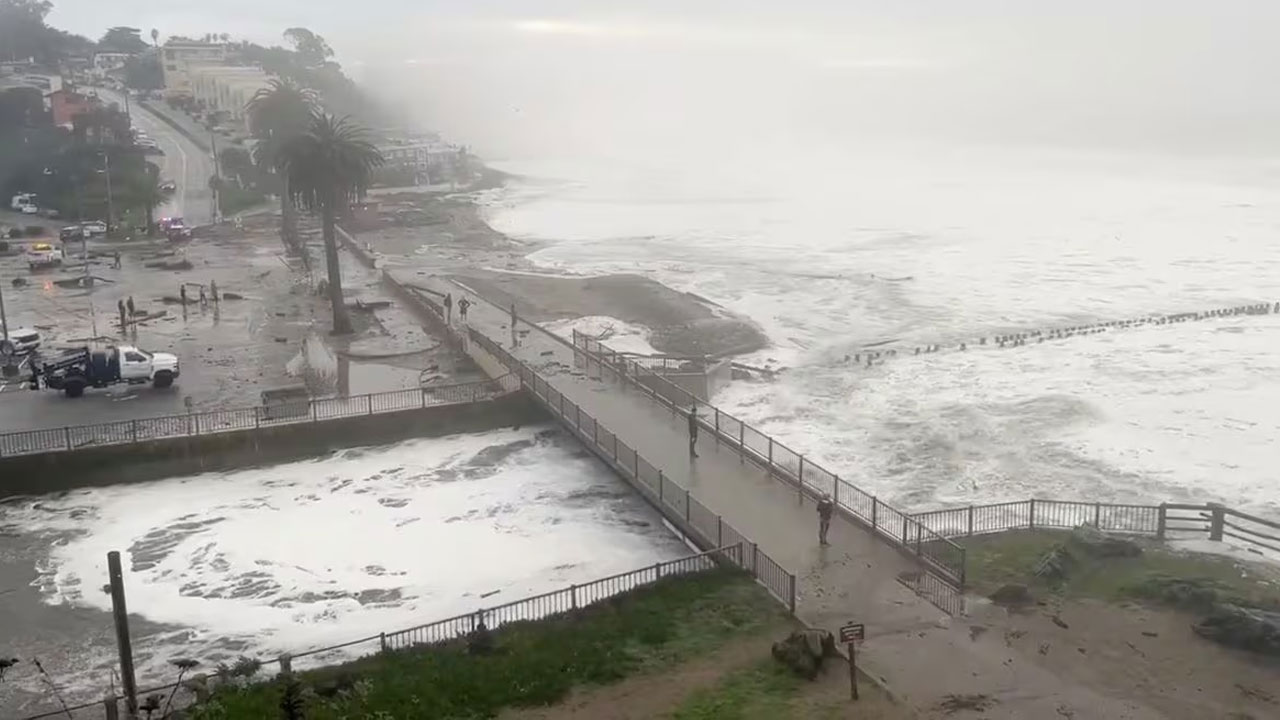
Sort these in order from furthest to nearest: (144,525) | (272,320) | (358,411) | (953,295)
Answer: (953,295), (272,320), (358,411), (144,525)

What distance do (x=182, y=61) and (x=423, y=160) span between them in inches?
2431

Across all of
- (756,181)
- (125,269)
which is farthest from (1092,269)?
(756,181)

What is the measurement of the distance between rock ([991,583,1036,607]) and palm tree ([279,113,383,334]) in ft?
117

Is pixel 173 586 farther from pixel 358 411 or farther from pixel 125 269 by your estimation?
pixel 125 269

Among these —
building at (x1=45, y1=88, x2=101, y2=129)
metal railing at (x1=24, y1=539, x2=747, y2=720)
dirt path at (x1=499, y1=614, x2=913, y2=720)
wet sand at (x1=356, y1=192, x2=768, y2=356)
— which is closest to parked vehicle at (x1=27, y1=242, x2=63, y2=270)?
wet sand at (x1=356, y1=192, x2=768, y2=356)

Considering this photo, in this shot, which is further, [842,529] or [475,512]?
[475,512]

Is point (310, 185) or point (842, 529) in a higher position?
point (310, 185)

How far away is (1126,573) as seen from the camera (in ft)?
73.9

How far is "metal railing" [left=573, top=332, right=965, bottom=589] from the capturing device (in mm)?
22578

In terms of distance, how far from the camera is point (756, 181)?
15162 centimetres

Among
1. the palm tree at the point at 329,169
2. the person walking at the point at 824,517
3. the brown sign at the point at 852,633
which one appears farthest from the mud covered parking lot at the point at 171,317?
the brown sign at the point at 852,633

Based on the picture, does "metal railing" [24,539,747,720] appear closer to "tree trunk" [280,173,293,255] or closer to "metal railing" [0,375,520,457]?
"metal railing" [0,375,520,457]

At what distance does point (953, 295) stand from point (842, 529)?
143 feet

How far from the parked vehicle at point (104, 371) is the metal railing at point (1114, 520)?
27785mm
